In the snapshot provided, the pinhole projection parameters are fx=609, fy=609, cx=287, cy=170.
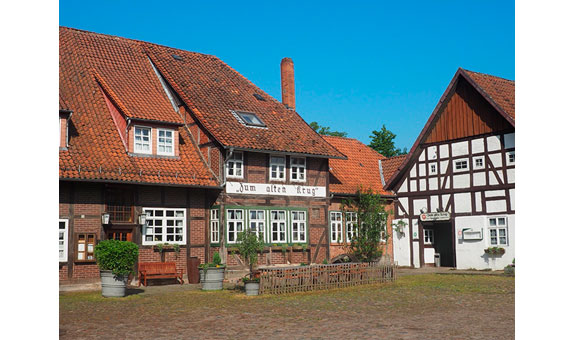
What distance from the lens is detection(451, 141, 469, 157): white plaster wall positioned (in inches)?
1109

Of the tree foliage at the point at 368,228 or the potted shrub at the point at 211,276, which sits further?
the tree foliage at the point at 368,228

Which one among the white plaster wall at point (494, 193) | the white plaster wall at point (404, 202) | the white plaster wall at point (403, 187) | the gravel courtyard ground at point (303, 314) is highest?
the white plaster wall at point (403, 187)

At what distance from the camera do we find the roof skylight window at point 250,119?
84.2 ft

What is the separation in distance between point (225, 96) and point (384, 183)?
10.1 meters

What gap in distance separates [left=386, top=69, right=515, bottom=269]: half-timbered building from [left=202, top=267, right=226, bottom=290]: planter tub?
43.1 feet

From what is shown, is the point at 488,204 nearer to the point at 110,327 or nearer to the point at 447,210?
the point at 447,210

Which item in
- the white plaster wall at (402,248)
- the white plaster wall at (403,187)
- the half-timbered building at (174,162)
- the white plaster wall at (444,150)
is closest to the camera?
the half-timbered building at (174,162)

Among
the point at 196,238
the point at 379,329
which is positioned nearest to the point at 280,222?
the point at 196,238

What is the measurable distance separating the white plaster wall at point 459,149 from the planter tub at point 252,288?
47.7 feet

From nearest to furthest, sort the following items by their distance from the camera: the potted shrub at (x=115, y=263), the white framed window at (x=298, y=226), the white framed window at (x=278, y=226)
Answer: the potted shrub at (x=115, y=263) < the white framed window at (x=278, y=226) < the white framed window at (x=298, y=226)

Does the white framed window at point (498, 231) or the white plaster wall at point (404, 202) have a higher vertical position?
the white plaster wall at point (404, 202)

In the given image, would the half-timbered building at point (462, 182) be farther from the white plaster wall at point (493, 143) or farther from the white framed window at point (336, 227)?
the white framed window at point (336, 227)

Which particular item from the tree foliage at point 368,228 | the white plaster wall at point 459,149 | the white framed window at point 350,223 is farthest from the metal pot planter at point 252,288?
the white plaster wall at point 459,149

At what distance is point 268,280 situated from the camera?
17.8 m
